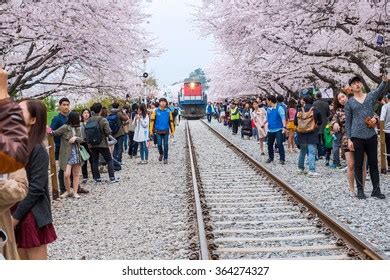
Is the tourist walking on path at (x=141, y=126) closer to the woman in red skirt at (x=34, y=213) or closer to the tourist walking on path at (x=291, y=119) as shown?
the tourist walking on path at (x=291, y=119)

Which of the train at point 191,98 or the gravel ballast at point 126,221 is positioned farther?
the train at point 191,98

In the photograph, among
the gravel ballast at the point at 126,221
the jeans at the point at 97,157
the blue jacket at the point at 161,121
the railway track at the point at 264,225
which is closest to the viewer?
the railway track at the point at 264,225

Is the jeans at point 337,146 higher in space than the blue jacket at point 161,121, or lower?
lower

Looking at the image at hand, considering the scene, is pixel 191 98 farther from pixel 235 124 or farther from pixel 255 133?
pixel 255 133

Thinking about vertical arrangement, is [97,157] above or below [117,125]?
below

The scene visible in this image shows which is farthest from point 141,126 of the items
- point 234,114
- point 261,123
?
point 234,114

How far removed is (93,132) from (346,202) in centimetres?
414

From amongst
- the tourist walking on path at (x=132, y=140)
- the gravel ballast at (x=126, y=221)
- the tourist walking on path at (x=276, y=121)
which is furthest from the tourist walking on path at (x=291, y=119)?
the gravel ballast at (x=126, y=221)

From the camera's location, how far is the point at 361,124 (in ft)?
20.7

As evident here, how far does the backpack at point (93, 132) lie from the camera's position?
877 cm

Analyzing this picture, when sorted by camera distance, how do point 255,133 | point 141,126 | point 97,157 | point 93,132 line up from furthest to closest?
point 255,133
point 141,126
point 97,157
point 93,132

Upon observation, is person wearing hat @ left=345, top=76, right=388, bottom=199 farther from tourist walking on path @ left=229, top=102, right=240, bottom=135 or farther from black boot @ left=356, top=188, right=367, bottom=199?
tourist walking on path @ left=229, top=102, right=240, bottom=135

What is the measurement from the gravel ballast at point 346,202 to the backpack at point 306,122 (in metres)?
0.81

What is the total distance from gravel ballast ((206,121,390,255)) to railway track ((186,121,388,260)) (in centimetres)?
28
